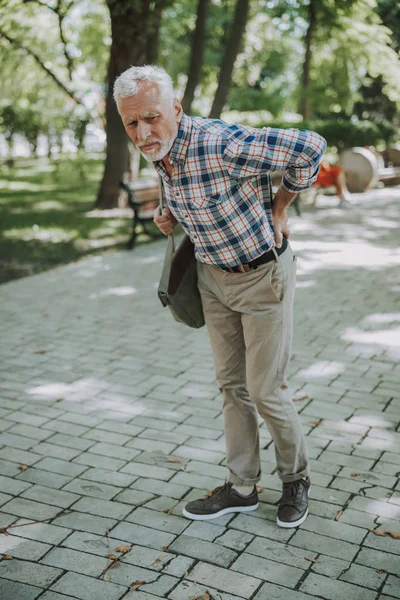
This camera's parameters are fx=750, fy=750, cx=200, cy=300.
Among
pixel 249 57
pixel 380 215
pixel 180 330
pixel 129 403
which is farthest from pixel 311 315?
pixel 249 57

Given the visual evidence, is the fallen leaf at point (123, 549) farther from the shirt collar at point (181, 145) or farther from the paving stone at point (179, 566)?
the shirt collar at point (181, 145)

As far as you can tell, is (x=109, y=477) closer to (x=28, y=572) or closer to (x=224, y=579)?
(x=28, y=572)

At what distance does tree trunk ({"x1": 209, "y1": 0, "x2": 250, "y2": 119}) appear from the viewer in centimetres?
1446

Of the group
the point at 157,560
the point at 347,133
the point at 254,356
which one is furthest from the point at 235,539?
the point at 347,133

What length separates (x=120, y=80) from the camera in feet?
9.91

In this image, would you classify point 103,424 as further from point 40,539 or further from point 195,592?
point 195,592

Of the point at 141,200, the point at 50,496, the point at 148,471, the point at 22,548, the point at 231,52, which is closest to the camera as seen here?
the point at 22,548

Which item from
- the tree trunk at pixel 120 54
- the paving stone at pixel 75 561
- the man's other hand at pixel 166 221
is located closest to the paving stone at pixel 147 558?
the paving stone at pixel 75 561

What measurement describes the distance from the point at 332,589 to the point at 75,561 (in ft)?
3.67

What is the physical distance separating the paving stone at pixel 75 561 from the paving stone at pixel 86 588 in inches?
2.0

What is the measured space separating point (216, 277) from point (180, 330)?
3563 millimetres

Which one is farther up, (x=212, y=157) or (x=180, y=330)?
(x=212, y=157)

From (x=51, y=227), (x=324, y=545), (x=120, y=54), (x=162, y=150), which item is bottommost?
(x=51, y=227)

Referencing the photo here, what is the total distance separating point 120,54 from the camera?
12.8 m
